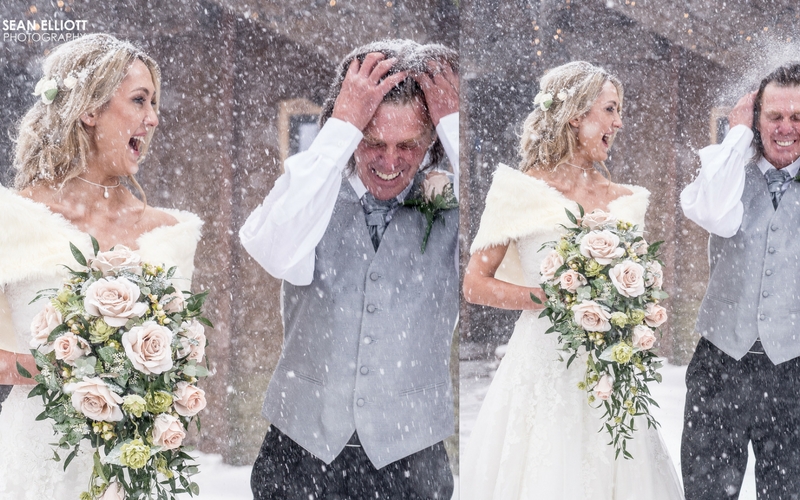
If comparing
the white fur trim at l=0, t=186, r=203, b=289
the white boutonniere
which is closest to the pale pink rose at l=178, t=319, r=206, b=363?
the white fur trim at l=0, t=186, r=203, b=289

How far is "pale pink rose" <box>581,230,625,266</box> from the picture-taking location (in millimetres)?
2584

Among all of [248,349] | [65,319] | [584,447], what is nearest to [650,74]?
[584,447]

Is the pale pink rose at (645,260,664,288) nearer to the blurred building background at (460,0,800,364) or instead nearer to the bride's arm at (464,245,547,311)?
the blurred building background at (460,0,800,364)

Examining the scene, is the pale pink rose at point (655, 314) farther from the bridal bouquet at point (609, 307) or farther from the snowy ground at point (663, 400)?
the snowy ground at point (663, 400)

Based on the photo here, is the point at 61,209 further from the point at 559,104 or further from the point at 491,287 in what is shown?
the point at 559,104

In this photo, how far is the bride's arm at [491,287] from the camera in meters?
2.79

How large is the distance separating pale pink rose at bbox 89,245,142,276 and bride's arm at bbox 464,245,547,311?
1.12 metres

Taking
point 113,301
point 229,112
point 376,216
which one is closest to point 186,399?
point 113,301

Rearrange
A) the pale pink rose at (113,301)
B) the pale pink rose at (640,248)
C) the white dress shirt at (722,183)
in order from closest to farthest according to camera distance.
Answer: the pale pink rose at (113,301)
the pale pink rose at (640,248)
the white dress shirt at (722,183)

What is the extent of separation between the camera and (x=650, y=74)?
2.82m

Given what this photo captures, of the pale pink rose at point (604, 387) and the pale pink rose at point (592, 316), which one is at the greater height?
the pale pink rose at point (592, 316)

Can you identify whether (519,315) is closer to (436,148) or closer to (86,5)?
(436,148)

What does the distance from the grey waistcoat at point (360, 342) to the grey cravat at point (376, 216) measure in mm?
25

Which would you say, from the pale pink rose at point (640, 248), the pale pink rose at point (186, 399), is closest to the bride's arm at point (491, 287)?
the pale pink rose at point (640, 248)
